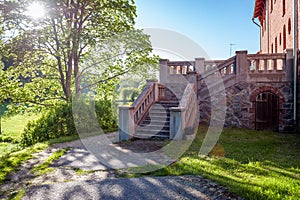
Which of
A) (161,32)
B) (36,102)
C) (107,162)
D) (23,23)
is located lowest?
(107,162)

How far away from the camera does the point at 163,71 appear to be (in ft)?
36.6

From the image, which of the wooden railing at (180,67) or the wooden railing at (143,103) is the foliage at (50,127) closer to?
the wooden railing at (143,103)

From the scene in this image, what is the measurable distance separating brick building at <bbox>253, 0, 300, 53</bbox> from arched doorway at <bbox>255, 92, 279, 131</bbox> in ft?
7.69

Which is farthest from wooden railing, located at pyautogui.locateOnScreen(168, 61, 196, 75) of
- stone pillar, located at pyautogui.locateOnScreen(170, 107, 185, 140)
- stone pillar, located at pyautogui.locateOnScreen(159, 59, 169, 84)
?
stone pillar, located at pyautogui.locateOnScreen(170, 107, 185, 140)

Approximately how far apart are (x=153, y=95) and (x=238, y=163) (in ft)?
17.9

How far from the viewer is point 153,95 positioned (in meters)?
10.1

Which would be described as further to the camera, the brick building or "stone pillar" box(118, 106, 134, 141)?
the brick building

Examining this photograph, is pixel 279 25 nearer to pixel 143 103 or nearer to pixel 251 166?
pixel 143 103

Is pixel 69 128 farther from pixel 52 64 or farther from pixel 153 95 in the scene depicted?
pixel 52 64

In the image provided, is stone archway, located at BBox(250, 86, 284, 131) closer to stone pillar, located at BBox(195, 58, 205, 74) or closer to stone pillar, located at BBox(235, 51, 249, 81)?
stone pillar, located at BBox(235, 51, 249, 81)

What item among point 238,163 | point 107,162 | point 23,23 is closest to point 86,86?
point 23,23

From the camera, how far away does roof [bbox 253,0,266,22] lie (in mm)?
16888

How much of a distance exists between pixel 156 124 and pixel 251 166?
4.24 meters

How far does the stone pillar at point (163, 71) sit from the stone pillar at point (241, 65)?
319cm
